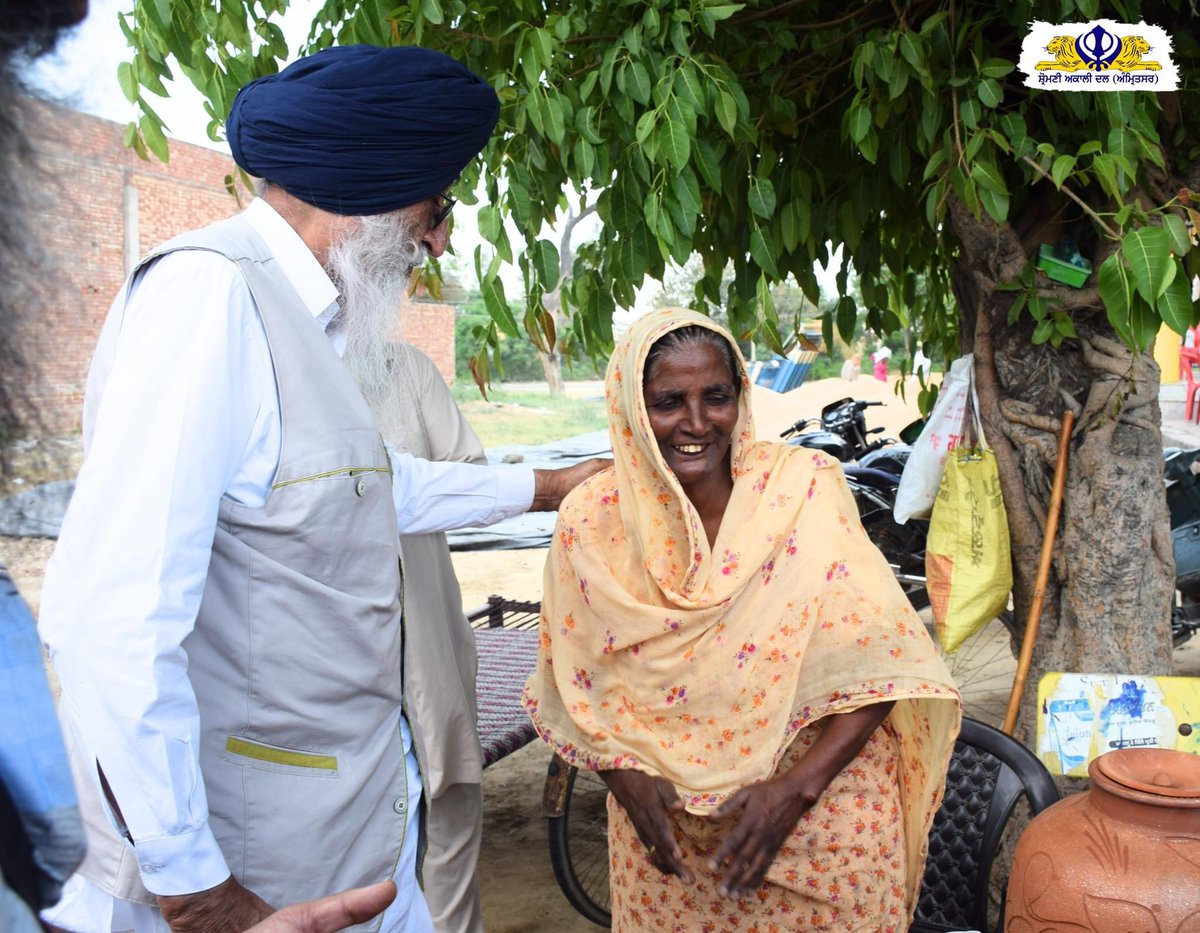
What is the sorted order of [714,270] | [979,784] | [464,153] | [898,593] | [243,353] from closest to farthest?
1. [243,353]
2. [464,153]
3. [898,593]
4. [979,784]
5. [714,270]

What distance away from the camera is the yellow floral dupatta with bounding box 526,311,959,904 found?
2.04 metres

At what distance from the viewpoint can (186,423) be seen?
135cm

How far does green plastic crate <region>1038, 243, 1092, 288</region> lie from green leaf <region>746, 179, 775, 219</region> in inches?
38.6

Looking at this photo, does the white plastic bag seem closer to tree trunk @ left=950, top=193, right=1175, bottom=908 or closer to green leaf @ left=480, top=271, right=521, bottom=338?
tree trunk @ left=950, top=193, right=1175, bottom=908

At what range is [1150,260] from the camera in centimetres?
219

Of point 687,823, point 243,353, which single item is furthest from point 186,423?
point 687,823

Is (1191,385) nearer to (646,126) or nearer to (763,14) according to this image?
(763,14)

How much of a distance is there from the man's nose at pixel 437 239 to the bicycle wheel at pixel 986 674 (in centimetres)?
362

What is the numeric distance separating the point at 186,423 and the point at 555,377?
27766mm

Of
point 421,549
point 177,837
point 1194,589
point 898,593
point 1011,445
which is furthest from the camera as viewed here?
point 1194,589

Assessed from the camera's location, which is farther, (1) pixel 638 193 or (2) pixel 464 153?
(1) pixel 638 193

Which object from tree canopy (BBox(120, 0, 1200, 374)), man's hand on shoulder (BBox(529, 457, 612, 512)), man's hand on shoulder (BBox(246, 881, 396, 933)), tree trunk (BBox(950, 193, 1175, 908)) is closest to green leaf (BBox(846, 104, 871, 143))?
tree canopy (BBox(120, 0, 1200, 374))

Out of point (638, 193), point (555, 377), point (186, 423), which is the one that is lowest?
point (555, 377)

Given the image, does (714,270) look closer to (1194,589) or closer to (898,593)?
(898,593)
